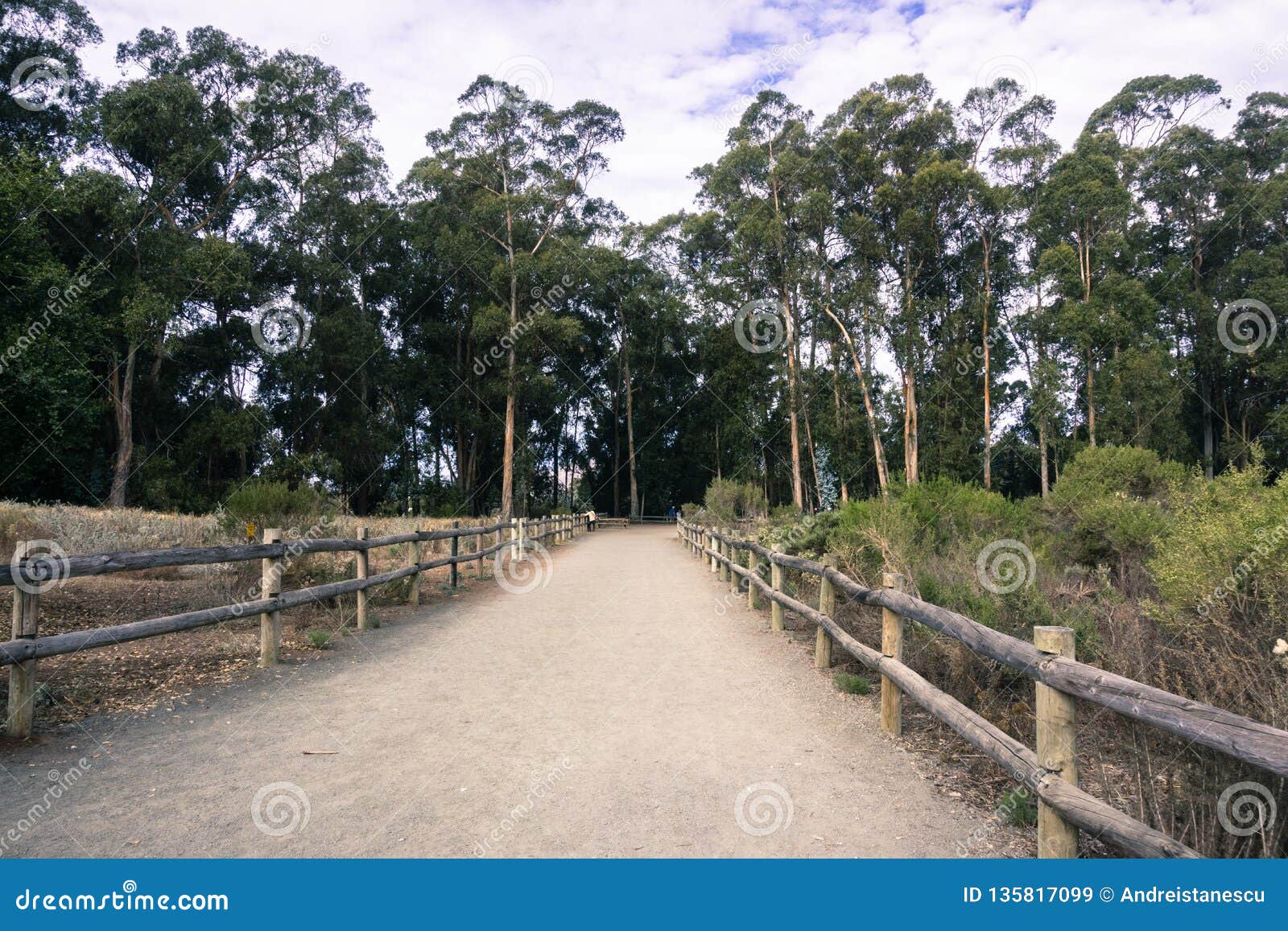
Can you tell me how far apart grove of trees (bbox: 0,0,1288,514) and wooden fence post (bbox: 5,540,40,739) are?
2498cm

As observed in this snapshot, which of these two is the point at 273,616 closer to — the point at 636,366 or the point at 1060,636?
the point at 1060,636

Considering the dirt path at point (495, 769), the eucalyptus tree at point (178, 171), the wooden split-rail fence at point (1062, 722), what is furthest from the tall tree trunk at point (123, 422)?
the wooden split-rail fence at point (1062, 722)

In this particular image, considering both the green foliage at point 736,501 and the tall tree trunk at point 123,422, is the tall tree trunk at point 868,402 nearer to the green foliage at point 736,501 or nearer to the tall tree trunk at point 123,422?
the green foliage at point 736,501

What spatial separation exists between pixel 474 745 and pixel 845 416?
32.8 meters

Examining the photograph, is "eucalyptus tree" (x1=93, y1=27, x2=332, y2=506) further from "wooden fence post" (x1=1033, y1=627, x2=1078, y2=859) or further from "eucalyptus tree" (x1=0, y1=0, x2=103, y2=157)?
"wooden fence post" (x1=1033, y1=627, x2=1078, y2=859)

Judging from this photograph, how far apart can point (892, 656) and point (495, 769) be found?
113 inches

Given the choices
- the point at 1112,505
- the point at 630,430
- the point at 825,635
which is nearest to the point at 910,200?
the point at 630,430

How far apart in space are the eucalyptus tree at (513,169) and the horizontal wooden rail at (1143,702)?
31.4 metres

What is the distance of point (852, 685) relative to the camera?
20.1 ft

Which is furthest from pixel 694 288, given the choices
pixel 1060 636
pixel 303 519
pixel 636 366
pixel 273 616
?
pixel 1060 636

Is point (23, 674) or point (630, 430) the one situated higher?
point (630, 430)

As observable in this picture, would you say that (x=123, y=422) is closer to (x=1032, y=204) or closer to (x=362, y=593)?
(x=362, y=593)

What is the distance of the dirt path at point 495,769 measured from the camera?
3.33 metres

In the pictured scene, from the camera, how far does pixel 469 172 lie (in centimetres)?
3516
